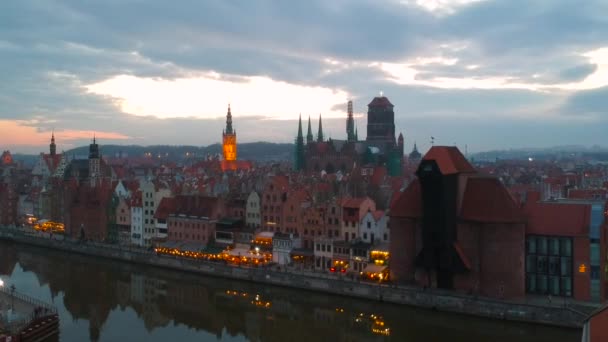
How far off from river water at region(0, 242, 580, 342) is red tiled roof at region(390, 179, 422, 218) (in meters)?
5.78

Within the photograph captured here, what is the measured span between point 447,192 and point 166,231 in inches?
1106

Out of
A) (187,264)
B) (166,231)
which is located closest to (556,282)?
(187,264)

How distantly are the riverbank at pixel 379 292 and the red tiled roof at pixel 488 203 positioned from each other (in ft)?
15.5

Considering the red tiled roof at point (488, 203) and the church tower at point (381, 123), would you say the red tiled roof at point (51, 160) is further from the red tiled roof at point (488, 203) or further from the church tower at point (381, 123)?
the red tiled roof at point (488, 203)

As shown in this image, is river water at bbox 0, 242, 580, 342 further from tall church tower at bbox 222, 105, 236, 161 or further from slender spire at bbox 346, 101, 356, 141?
tall church tower at bbox 222, 105, 236, 161

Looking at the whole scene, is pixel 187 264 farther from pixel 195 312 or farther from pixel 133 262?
pixel 195 312

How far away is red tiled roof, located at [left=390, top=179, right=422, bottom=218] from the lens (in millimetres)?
38938

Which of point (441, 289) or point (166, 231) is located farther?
point (166, 231)

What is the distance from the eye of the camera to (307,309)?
38.1 m

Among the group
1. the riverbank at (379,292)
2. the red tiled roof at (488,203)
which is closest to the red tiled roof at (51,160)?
the riverbank at (379,292)

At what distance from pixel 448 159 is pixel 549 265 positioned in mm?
8377

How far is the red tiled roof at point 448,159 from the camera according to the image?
122 feet

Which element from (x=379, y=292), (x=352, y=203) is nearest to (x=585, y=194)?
(x=352, y=203)

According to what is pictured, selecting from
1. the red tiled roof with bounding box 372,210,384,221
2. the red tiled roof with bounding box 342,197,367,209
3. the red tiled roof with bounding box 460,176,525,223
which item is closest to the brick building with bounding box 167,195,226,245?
the red tiled roof with bounding box 342,197,367,209
